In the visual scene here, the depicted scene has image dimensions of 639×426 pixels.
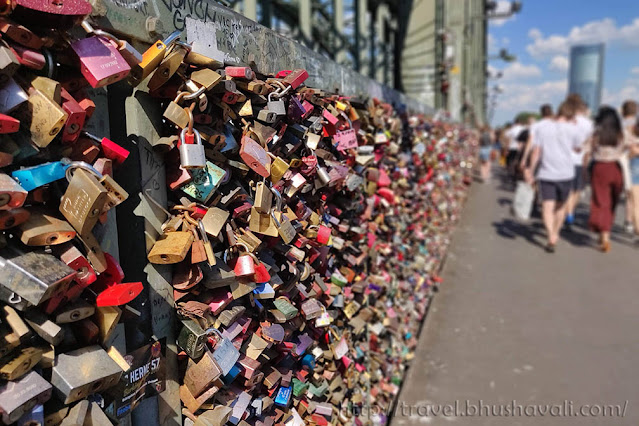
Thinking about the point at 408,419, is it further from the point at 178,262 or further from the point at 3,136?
the point at 3,136

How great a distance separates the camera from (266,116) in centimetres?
136

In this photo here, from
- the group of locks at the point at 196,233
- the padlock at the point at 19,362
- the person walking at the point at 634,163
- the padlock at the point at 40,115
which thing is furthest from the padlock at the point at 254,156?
the person walking at the point at 634,163

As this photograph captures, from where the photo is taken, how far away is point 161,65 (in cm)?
101

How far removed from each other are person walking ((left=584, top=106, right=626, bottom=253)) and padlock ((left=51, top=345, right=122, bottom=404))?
7.05m

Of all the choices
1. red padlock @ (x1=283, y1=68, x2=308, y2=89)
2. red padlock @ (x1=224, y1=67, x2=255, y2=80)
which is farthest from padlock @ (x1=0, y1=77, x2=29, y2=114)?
red padlock @ (x1=283, y1=68, x2=308, y2=89)

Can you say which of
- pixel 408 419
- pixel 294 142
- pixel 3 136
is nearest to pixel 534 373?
pixel 408 419

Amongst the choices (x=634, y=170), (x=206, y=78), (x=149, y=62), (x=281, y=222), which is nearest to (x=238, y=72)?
(x=206, y=78)

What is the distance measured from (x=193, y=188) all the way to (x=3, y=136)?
1.43ft

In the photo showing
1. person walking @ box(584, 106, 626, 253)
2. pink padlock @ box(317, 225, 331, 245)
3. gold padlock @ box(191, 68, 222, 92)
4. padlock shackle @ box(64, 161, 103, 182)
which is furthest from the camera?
person walking @ box(584, 106, 626, 253)

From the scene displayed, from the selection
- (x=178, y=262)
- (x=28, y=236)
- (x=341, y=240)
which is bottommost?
(x=341, y=240)

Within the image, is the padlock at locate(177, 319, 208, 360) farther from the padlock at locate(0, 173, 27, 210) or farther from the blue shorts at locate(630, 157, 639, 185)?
the blue shorts at locate(630, 157, 639, 185)

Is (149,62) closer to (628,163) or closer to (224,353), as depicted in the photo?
(224,353)

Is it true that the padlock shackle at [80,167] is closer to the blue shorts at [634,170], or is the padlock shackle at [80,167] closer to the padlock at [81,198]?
the padlock at [81,198]

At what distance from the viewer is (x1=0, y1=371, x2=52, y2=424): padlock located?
2.43 ft
